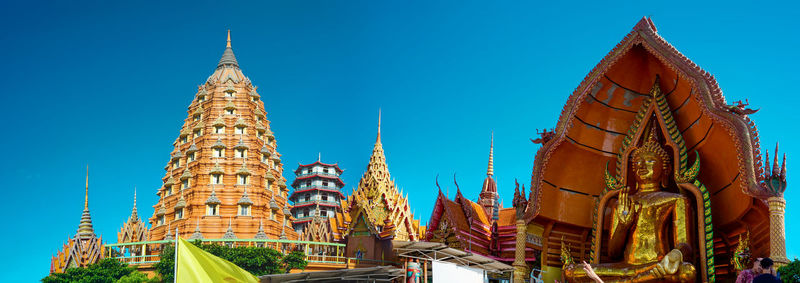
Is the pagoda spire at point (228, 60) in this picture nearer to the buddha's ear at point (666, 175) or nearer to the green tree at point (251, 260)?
the green tree at point (251, 260)

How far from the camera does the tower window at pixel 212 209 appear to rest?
119 feet

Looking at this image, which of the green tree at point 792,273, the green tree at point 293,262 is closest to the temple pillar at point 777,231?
the green tree at point 792,273

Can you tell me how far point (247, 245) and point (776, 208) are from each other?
21.9 m

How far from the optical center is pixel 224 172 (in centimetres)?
3753

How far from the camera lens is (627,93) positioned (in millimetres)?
15094

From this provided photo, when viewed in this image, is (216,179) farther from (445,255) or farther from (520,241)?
(520,241)

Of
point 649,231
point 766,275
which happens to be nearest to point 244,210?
point 649,231

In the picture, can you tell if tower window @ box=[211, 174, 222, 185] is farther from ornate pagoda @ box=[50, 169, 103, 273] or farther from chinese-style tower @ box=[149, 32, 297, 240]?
ornate pagoda @ box=[50, 169, 103, 273]

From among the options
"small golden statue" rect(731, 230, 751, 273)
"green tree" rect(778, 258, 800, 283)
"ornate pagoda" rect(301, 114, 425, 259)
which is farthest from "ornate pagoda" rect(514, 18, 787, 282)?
"ornate pagoda" rect(301, 114, 425, 259)

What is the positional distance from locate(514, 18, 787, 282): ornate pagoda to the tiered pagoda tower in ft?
150

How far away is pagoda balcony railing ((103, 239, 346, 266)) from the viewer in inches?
1135

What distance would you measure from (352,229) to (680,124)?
1732 centimetres

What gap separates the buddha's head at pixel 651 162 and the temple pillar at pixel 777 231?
2449mm

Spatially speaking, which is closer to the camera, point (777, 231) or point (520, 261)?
point (777, 231)
